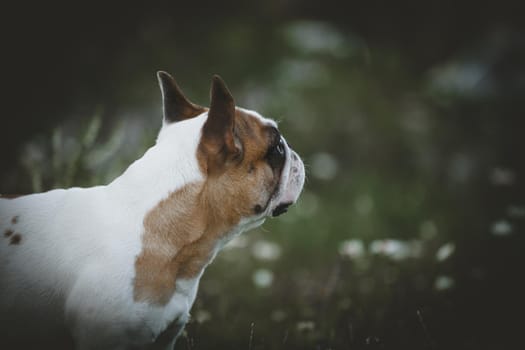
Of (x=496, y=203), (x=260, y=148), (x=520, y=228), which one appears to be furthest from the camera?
(x=496, y=203)

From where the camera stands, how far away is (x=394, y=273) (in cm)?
383

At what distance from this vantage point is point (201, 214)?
7.52 ft

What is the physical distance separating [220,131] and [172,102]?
0.49m

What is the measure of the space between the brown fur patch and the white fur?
47 mm

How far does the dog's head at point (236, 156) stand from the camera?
7.46 ft

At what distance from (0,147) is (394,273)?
4.92m

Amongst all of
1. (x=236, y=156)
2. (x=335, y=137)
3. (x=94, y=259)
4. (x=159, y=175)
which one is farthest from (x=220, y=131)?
(x=335, y=137)

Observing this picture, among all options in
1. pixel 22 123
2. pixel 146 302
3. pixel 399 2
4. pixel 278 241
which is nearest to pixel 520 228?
pixel 278 241

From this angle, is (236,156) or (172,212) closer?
(172,212)

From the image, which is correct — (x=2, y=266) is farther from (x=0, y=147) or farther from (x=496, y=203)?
(x=496, y=203)

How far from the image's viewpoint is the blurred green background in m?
3.40

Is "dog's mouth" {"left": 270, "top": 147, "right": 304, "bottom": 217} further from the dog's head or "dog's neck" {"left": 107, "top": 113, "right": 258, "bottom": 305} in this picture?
"dog's neck" {"left": 107, "top": 113, "right": 258, "bottom": 305}

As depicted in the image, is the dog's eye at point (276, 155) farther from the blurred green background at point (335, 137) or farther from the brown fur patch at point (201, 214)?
the blurred green background at point (335, 137)

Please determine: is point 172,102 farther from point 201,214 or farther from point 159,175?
point 201,214
